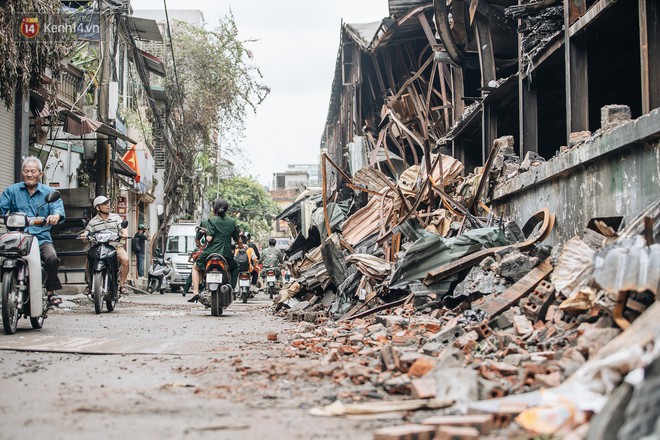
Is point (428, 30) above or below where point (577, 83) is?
above

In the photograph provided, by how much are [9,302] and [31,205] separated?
126 centimetres

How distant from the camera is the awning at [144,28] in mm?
22531

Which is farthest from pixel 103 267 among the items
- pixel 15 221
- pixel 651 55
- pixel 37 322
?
pixel 651 55

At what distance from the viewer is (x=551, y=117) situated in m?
13.0

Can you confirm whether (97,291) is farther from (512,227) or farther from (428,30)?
(428,30)

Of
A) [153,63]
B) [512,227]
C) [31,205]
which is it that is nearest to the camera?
[31,205]

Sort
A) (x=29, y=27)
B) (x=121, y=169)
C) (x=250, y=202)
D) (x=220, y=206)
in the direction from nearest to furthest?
(x=220, y=206), (x=29, y=27), (x=121, y=169), (x=250, y=202)

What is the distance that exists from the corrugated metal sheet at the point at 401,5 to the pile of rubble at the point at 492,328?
5.98m

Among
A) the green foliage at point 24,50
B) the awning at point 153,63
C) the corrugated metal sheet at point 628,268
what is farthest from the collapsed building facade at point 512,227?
the awning at point 153,63

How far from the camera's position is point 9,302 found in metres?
6.60

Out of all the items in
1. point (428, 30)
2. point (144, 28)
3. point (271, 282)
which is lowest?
point (271, 282)

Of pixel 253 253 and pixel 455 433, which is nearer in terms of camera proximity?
pixel 455 433

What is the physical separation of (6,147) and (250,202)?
45.6 m

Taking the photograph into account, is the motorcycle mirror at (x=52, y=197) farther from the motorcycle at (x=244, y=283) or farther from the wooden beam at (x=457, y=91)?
the wooden beam at (x=457, y=91)
